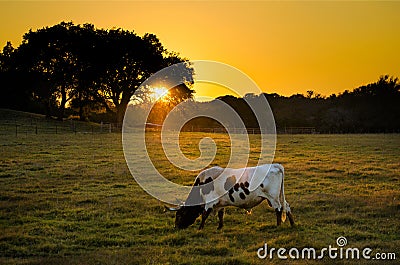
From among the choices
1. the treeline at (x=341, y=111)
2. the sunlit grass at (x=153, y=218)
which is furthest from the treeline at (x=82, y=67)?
the sunlit grass at (x=153, y=218)

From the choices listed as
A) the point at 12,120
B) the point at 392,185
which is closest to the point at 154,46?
the point at 12,120

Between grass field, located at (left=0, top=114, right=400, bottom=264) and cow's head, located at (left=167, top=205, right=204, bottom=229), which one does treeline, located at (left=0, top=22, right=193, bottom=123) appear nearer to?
grass field, located at (left=0, top=114, right=400, bottom=264)

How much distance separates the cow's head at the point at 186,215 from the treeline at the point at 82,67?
157 feet

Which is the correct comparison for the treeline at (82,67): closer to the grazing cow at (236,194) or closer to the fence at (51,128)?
the fence at (51,128)

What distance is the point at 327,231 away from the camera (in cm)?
A: 1090

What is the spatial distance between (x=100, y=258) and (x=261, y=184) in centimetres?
455

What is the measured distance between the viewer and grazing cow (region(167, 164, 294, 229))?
450 inches

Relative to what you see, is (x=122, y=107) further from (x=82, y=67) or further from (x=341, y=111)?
(x=341, y=111)

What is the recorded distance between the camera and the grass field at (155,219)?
933cm

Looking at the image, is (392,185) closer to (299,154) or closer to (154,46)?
(299,154)

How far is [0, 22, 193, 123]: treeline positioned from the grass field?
3694cm

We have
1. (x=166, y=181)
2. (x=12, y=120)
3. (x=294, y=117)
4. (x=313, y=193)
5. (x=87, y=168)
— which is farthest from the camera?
(x=294, y=117)

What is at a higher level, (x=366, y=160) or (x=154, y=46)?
(x=154, y=46)

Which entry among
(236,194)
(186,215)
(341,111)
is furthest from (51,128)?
(341,111)
